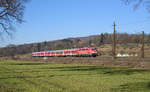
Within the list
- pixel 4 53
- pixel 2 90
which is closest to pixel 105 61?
pixel 2 90

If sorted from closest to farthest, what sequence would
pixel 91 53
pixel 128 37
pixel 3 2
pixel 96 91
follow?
pixel 96 91 → pixel 3 2 → pixel 91 53 → pixel 128 37

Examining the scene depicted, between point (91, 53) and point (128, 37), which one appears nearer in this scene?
point (91, 53)

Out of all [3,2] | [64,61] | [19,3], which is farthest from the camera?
[64,61]

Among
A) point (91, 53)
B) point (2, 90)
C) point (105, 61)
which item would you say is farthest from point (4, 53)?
point (2, 90)

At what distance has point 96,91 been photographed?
11.7m

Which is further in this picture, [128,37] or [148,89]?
[128,37]

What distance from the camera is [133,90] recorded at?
39.7 feet

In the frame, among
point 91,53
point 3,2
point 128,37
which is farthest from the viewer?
point 128,37

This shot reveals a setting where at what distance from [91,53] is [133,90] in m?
42.4

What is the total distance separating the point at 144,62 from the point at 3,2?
799 inches

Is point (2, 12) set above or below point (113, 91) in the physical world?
above

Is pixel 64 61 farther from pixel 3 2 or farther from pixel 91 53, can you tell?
pixel 3 2

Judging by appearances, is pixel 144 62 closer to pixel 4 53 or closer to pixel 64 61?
pixel 64 61

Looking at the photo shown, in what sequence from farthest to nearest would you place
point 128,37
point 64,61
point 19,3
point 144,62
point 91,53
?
point 128,37 → point 91,53 → point 64,61 → point 144,62 → point 19,3
